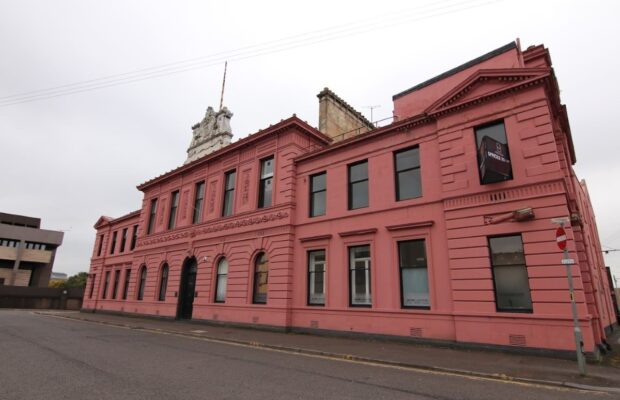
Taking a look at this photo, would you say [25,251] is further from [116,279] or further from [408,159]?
[408,159]

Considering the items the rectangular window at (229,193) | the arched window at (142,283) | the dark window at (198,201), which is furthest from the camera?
the arched window at (142,283)

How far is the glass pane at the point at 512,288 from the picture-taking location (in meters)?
10.7

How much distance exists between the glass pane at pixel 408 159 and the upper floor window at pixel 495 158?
8.92 ft

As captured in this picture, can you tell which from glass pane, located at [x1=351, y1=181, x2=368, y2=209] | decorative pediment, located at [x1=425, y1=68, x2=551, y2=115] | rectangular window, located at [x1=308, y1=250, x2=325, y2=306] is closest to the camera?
decorative pediment, located at [x1=425, y1=68, x2=551, y2=115]

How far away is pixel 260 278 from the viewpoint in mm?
18391

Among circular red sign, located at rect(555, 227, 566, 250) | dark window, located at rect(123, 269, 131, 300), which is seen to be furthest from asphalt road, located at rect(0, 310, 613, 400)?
dark window, located at rect(123, 269, 131, 300)

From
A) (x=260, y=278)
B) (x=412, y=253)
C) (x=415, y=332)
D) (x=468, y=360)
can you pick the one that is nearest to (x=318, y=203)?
(x=260, y=278)

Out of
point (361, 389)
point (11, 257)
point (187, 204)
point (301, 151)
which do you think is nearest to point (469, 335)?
point (361, 389)

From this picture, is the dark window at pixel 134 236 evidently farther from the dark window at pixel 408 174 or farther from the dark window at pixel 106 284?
the dark window at pixel 408 174

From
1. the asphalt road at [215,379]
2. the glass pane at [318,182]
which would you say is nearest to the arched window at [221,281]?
the glass pane at [318,182]

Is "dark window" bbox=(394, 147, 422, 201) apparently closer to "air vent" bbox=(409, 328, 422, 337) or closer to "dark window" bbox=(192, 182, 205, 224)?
"air vent" bbox=(409, 328, 422, 337)

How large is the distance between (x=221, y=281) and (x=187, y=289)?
3.87 meters

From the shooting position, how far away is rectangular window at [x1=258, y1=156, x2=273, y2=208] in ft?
64.4

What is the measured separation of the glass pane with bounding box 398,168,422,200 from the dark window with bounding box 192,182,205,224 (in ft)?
45.9
